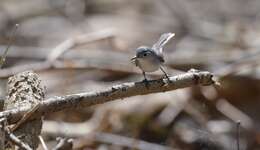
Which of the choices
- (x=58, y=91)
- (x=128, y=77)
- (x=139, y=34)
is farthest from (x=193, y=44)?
(x=58, y=91)

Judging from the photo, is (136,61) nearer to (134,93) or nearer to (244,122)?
(134,93)

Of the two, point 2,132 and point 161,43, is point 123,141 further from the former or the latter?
point 2,132

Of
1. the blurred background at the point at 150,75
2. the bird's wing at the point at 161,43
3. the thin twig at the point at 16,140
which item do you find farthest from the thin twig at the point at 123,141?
the thin twig at the point at 16,140

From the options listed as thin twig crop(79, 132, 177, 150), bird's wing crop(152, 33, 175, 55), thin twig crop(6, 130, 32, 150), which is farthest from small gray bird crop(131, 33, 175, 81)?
thin twig crop(79, 132, 177, 150)

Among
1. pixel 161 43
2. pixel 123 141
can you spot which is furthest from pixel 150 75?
pixel 161 43

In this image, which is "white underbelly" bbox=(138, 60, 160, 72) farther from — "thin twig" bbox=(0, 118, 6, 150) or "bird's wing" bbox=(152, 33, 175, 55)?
"thin twig" bbox=(0, 118, 6, 150)

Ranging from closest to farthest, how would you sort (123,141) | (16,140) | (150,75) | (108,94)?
(16,140) → (108,94) → (123,141) → (150,75)

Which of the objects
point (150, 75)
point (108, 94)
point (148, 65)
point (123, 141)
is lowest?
point (123, 141)
